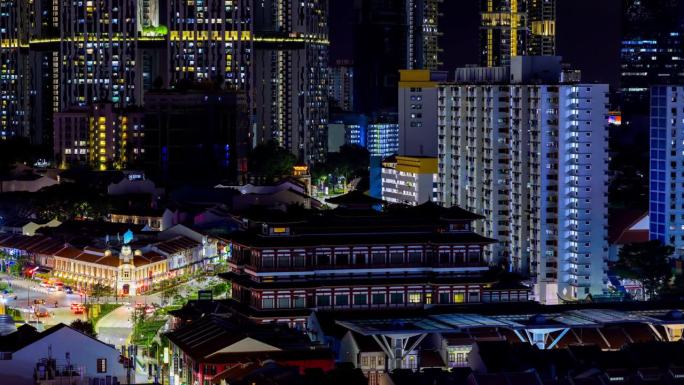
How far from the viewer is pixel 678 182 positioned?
5528 centimetres

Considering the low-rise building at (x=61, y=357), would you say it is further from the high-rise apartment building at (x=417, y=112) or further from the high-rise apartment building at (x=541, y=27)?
the high-rise apartment building at (x=541, y=27)

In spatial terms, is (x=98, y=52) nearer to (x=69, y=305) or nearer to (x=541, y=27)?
(x=541, y=27)

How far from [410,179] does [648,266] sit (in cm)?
2027

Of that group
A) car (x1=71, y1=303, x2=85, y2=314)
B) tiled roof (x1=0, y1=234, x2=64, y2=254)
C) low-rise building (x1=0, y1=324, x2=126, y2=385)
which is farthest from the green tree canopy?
low-rise building (x1=0, y1=324, x2=126, y2=385)

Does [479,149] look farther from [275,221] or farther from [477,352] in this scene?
[477,352]

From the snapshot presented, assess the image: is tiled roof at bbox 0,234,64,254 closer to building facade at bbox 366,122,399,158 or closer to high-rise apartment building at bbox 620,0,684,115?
building facade at bbox 366,122,399,158

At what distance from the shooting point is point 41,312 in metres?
47.4

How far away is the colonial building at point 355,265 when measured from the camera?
142 ft

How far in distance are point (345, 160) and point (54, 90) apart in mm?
20653

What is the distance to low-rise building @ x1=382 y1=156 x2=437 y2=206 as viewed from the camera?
6762cm

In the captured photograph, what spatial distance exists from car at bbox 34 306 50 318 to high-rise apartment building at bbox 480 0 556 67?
281ft

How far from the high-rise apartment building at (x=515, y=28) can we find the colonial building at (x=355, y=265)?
86.8 metres

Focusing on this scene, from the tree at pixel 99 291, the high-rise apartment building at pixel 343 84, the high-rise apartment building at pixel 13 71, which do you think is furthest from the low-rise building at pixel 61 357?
the high-rise apartment building at pixel 343 84

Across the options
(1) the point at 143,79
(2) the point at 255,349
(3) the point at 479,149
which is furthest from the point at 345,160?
(2) the point at 255,349
